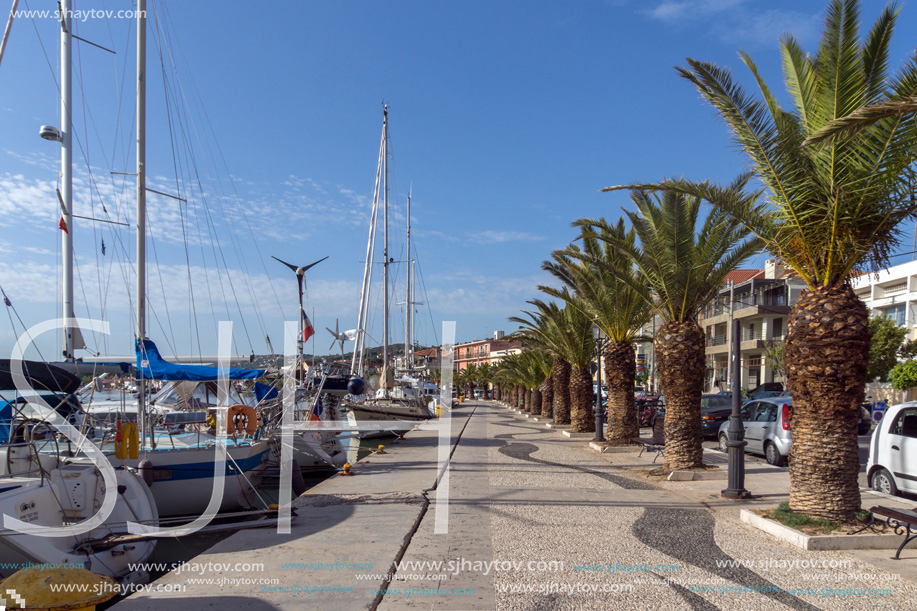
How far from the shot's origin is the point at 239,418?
42.3 ft

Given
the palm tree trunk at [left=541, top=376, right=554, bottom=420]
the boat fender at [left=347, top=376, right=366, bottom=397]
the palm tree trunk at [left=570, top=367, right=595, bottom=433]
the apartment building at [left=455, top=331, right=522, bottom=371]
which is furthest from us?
the apartment building at [left=455, top=331, right=522, bottom=371]

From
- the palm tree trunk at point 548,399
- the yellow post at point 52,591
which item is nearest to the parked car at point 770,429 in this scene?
the yellow post at point 52,591

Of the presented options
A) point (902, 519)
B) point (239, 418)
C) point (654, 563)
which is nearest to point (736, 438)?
point (902, 519)

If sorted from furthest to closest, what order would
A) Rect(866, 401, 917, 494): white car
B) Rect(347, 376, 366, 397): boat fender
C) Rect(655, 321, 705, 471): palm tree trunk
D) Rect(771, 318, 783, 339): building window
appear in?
Rect(771, 318, 783, 339): building window
Rect(347, 376, 366, 397): boat fender
Rect(655, 321, 705, 471): palm tree trunk
Rect(866, 401, 917, 494): white car

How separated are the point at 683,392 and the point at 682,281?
230 centimetres

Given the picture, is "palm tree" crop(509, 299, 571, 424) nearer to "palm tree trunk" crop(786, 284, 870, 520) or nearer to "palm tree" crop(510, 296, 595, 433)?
"palm tree" crop(510, 296, 595, 433)

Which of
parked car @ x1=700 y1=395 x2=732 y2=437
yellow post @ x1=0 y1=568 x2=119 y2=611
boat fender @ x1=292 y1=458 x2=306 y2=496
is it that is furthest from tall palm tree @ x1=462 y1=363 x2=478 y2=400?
yellow post @ x1=0 y1=568 x2=119 y2=611

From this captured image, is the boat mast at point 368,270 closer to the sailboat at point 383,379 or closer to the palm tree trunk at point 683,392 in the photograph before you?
the sailboat at point 383,379

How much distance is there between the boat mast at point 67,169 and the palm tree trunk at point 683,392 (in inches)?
472

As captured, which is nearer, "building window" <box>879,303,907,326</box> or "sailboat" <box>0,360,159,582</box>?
"sailboat" <box>0,360,159,582</box>

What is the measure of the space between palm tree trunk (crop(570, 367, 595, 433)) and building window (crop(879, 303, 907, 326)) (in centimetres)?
2694

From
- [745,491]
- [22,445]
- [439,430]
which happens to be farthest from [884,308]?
[22,445]

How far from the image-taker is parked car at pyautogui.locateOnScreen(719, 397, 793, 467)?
46.4 feet

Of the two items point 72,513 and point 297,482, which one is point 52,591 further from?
point 297,482
